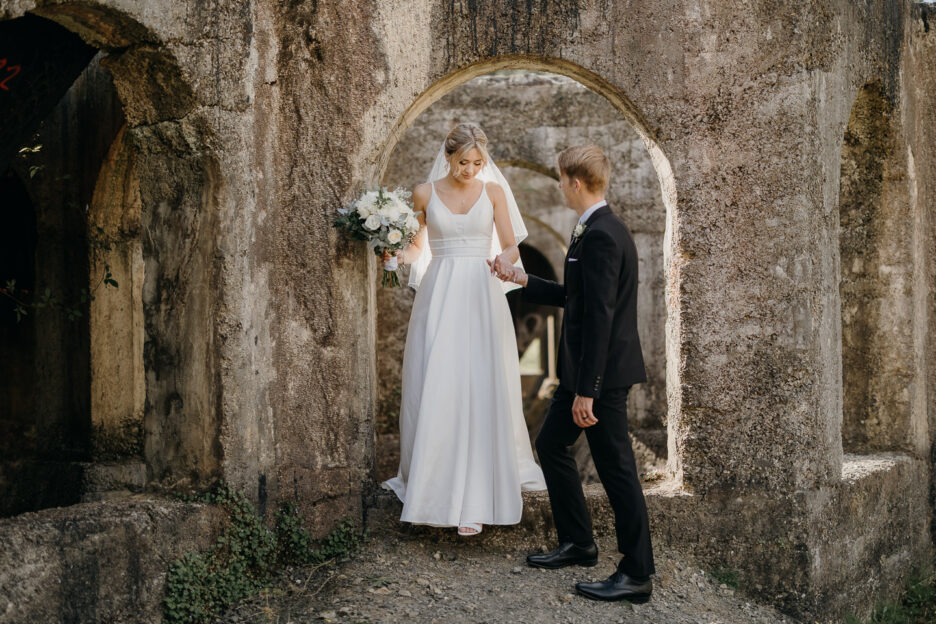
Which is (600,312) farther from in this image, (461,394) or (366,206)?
(366,206)

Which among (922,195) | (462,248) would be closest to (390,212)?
(462,248)

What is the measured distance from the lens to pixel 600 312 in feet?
13.4

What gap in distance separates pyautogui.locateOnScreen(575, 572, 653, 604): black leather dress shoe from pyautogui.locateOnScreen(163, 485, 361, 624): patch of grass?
4.41 feet

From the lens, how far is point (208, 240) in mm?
4496

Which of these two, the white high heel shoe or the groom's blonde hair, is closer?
the groom's blonde hair

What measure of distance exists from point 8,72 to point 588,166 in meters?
2.95

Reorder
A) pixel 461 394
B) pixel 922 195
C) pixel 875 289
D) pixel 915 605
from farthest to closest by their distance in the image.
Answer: pixel 922 195 < pixel 875 289 < pixel 915 605 < pixel 461 394

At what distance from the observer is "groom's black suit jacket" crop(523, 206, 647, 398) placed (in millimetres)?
4094

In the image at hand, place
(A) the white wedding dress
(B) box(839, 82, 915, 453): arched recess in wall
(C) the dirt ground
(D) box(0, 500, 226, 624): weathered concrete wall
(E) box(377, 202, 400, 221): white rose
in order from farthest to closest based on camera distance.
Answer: (B) box(839, 82, 915, 453): arched recess in wall
(A) the white wedding dress
(E) box(377, 202, 400, 221): white rose
(C) the dirt ground
(D) box(0, 500, 226, 624): weathered concrete wall

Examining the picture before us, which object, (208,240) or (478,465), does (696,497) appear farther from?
(208,240)

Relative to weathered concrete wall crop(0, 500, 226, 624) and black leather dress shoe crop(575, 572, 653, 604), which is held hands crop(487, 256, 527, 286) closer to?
black leather dress shoe crop(575, 572, 653, 604)

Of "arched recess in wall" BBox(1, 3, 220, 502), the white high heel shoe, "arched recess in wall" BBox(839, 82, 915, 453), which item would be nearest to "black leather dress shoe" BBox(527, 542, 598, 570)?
the white high heel shoe

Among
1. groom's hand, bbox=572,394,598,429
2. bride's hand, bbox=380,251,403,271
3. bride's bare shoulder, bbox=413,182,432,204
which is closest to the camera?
groom's hand, bbox=572,394,598,429

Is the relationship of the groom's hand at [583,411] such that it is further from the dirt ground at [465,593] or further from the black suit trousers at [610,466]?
the dirt ground at [465,593]
